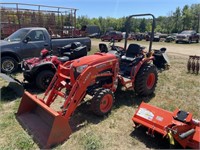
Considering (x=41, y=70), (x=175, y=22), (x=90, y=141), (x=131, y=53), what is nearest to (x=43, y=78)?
(x=41, y=70)

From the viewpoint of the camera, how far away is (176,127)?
10.2 ft

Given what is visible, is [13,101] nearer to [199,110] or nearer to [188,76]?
[199,110]

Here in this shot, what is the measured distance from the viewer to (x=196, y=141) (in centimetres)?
312

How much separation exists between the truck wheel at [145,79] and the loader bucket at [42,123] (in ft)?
7.74

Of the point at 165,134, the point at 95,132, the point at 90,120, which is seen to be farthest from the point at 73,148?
the point at 165,134

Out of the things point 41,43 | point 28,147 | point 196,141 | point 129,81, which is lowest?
point 28,147

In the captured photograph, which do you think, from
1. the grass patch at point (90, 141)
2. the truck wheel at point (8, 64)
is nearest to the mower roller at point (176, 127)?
the grass patch at point (90, 141)

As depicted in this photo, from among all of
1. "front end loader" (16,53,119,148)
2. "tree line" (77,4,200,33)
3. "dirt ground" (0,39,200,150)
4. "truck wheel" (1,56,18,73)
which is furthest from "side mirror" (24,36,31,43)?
"tree line" (77,4,200,33)

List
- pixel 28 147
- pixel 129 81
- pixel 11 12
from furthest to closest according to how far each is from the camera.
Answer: pixel 11 12
pixel 129 81
pixel 28 147

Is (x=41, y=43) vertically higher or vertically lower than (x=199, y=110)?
higher

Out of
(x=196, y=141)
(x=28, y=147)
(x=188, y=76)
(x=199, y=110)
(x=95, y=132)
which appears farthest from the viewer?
(x=188, y=76)

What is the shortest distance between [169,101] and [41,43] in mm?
5439

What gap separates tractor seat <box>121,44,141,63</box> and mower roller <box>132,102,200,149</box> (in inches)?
99.8

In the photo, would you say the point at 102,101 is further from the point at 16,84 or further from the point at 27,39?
the point at 27,39
